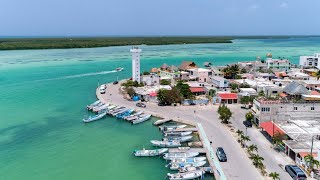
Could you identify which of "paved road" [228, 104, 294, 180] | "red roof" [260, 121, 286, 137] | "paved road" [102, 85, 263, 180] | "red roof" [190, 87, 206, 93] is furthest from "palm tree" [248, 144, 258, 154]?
"red roof" [190, 87, 206, 93]

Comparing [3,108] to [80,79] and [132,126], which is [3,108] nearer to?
[132,126]

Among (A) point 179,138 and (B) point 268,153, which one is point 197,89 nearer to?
(A) point 179,138

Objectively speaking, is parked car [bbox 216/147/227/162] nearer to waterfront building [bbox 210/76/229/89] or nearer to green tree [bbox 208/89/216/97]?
green tree [bbox 208/89/216/97]

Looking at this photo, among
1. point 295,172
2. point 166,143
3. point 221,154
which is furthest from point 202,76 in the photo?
point 295,172

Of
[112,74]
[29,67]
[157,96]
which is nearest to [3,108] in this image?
[157,96]

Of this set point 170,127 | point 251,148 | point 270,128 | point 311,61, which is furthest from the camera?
point 311,61

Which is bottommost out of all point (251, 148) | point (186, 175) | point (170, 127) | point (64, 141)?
point (64, 141)

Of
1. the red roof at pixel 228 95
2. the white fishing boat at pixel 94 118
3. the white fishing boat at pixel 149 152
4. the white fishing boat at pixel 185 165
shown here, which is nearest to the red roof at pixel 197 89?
the red roof at pixel 228 95
